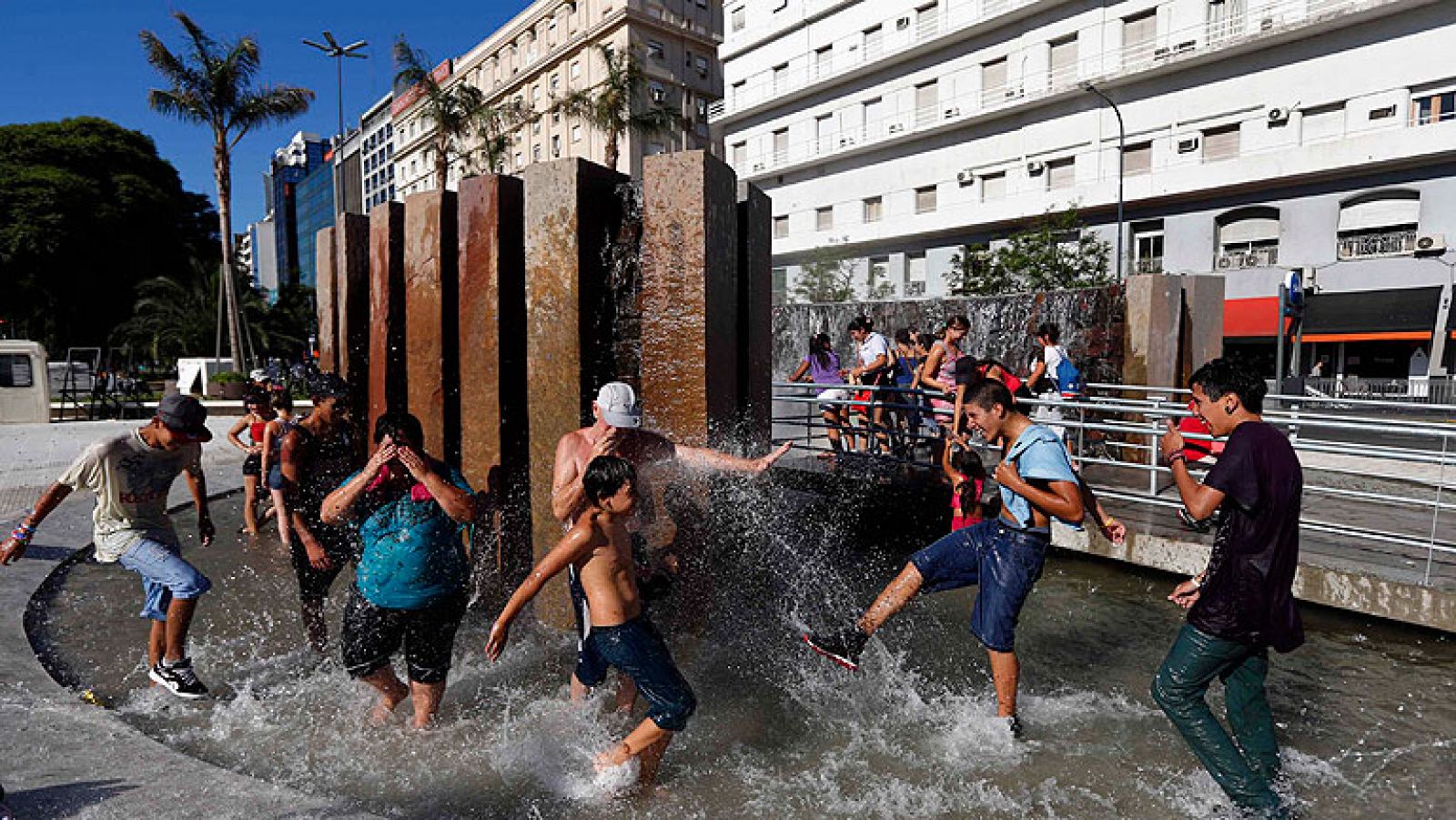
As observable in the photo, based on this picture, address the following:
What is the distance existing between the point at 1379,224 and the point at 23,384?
120 ft

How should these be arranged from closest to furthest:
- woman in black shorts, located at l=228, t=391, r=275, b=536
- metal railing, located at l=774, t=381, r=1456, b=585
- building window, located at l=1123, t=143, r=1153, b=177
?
metal railing, located at l=774, t=381, r=1456, b=585 → woman in black shorts, located at l=228, t=391, r=275, b=536 → building window, located at l=1123, t=143, r=1153, b=177

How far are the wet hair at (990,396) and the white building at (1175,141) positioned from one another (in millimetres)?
28444

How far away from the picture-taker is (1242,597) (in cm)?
313

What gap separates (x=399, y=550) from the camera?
3752 millimetres

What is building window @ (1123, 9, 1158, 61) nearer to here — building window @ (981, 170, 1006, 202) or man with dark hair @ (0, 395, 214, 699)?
building window @ (981, 170, 1006, 202)

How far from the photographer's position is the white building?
986 inches

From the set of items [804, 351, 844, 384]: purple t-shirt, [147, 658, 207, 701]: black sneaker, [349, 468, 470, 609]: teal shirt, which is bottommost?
[147, 658, 207, 701]: black sneaker

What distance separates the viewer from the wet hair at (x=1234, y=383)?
3285mm

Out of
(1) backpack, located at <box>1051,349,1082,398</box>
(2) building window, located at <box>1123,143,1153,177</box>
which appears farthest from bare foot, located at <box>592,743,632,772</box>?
(2) building window, located at <box>1123,143,1153,177</box>

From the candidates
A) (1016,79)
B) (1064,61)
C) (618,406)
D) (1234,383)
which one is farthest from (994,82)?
(618,406)

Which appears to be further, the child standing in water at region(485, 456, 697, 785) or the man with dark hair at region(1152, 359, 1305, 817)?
the child standing in water at region(485, 456, 697, 785)

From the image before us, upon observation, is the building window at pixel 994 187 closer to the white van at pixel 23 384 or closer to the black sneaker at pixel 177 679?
the white van at pixel 23 384

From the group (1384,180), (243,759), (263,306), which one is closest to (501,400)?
(243,759)

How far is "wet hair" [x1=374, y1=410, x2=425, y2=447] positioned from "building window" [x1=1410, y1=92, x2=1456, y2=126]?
30985 mm
